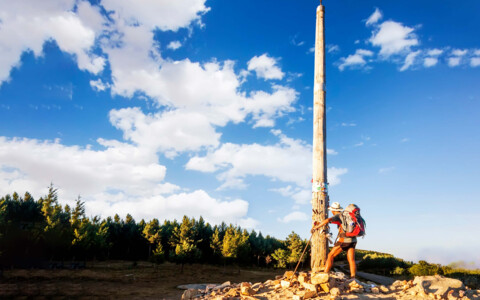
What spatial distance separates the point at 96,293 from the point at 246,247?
20467 mm

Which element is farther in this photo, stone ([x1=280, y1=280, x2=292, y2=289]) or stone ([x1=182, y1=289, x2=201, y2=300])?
stone ([x1=182, y1=289, x2=201, y2=300])

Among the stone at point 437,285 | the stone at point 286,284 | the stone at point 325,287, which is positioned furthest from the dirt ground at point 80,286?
the stone at point 437,285

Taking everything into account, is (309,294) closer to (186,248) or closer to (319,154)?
(319,154)

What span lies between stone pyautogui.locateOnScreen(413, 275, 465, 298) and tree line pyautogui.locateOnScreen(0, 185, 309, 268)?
85.4ft

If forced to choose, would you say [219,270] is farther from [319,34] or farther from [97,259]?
[319,34]

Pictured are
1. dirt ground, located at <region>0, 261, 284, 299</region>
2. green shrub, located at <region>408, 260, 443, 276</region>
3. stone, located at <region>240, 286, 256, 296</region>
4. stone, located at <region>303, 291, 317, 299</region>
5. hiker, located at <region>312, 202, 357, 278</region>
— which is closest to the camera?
stone, located at <region>303, 291, 317, 299</region>

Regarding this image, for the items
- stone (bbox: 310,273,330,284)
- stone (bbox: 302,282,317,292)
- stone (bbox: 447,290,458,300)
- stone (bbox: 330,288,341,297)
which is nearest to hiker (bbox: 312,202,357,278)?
stone (bbox: 310,273,330,284)

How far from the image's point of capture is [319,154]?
863 cm

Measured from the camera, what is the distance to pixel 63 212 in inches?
1592

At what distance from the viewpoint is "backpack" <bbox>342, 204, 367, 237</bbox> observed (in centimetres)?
755

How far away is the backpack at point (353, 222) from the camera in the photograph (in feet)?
24.8

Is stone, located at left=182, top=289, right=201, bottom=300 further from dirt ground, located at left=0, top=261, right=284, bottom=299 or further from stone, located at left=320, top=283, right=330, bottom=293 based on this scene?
dirt ground, located at left=0, top=261, right=284, bottom=299

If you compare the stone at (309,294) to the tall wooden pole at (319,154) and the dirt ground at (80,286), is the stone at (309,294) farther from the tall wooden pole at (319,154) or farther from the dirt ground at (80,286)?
the dirt ground at (80,286)

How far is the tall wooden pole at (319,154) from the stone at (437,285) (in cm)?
220
